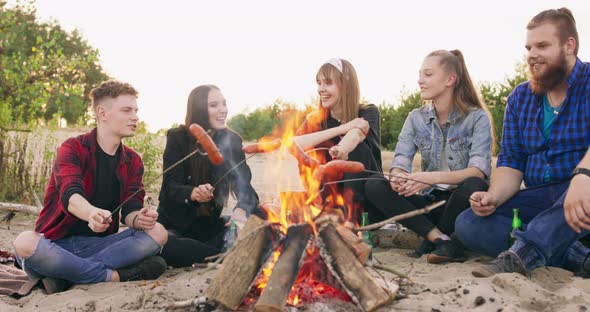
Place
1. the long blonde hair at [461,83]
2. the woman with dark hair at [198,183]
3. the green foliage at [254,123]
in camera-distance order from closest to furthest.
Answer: the woman with dark hair at [198,183]
the long blonde hair at [461,83]
the green foliage at [254,123]

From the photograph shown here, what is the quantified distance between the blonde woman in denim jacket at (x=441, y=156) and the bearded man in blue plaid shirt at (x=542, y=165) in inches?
9.0

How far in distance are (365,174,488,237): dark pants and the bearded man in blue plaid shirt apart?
0.60 feet

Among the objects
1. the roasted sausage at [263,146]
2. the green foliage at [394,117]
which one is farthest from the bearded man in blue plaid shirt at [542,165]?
the green foliage at [394,117]

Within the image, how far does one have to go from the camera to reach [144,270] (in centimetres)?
479

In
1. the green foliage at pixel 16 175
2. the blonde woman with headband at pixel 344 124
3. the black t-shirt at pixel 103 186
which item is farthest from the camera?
the green foliage at pixel 16 175

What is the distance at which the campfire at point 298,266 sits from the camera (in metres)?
3.40

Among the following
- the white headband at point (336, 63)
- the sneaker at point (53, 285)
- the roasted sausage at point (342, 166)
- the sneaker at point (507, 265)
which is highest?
the white headband at point (336, 63)

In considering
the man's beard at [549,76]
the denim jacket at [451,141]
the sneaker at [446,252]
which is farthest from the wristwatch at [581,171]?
the sneaker at [446,252]

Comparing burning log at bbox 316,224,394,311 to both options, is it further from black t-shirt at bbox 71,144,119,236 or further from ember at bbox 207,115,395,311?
black t-shirt at bbox 71,144,119,236

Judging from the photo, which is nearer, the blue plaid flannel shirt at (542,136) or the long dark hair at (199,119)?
the blue plaid flannel shirt at (542,136)

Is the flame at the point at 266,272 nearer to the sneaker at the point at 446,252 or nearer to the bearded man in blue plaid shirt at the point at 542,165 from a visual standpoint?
the bearded man in blue plaid shirt at the point at 542,165

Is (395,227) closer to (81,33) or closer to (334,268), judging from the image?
(334,268)

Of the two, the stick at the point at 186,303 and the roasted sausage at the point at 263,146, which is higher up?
the roasted sausage at the point at 263,146

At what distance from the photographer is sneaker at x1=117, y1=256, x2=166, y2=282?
472cm
